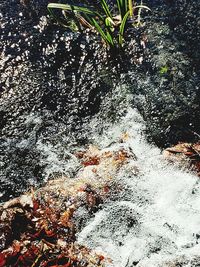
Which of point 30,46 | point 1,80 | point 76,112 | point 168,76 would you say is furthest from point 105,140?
point 30,46

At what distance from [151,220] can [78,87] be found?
164cm

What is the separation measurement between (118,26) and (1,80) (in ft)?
5.04

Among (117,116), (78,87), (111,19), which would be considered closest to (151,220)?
(117,116)

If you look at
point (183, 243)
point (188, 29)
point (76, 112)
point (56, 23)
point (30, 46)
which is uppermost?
point (188, 29)

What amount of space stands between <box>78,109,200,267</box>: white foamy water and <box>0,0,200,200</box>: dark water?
0.51 m

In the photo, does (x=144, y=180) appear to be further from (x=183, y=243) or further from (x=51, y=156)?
(x=51, y=156)

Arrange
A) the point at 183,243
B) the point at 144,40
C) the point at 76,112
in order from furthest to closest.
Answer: the point at 144,40 → the point at 76,112 → the point at 183,243

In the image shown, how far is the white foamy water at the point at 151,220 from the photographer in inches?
75.5

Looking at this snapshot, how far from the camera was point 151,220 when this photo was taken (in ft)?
6.90

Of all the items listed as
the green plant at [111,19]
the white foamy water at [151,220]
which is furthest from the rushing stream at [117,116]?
the green plant at [111,19]

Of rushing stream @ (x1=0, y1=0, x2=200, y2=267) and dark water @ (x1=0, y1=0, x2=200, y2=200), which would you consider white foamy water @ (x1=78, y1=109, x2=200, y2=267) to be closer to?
rushing stream @ (x1=0, y1=0, x2=200, y2=267)

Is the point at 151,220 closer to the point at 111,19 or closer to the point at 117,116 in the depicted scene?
the point at 117,116

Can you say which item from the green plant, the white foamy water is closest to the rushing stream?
the white foamy water

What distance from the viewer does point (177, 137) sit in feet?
8.94
